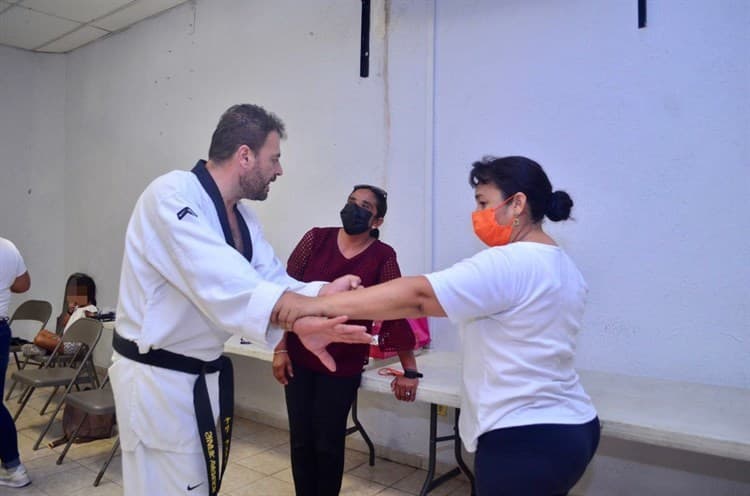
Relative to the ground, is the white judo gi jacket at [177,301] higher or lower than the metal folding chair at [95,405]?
higher

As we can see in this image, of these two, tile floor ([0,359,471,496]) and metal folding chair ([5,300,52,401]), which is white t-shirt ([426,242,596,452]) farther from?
metal folding chair ([5,300,52,401])

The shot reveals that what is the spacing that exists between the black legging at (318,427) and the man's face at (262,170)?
0.98m

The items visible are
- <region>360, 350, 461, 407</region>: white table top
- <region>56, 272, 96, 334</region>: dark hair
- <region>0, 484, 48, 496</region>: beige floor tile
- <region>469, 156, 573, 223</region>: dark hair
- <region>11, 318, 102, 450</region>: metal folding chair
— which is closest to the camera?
<region>469, 156, 573, 223</region>: dark hair

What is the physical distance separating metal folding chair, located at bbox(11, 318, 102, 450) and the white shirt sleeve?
10.2 ft

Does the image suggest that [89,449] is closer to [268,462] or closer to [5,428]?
[5,428]

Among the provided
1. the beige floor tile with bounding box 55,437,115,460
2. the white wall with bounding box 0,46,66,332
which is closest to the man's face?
the beige floor tile with bounding box 55,437,115,460

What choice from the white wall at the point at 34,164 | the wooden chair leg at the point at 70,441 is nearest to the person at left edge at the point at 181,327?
the wooden chair leg at the point at 70,441

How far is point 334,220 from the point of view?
149 inches

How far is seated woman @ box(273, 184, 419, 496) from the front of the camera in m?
2.38

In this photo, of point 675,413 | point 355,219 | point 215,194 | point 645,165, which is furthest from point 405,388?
point 645,165

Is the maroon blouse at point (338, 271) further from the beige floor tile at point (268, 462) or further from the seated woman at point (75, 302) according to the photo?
the seated woman at point (75, 302)

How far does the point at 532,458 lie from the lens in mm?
1378

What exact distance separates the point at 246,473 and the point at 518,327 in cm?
243

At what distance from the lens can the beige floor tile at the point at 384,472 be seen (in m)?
3.20
